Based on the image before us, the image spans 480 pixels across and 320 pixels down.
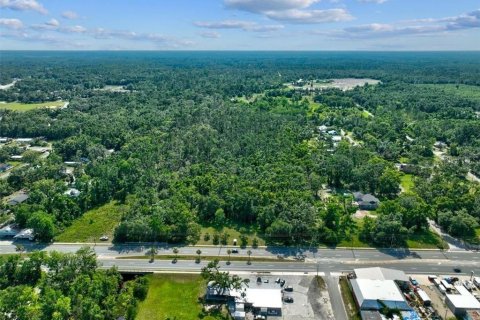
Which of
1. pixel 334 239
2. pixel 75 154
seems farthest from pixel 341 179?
pixel 75 154

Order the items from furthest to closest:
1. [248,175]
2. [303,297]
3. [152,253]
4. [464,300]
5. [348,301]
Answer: [248,175]
[152,253]
[303,297]
[348,301]
[464,300]

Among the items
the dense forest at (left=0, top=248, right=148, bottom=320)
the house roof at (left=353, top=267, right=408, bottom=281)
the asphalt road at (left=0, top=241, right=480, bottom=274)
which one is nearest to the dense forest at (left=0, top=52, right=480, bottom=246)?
the asphalt road at (left=0, top=241, right=480, bottom=274)

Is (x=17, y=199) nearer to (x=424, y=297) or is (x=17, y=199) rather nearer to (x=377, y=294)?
(x=377, y=294)

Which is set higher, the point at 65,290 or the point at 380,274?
the point at 65,290

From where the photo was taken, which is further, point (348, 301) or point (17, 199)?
point (17, 199)

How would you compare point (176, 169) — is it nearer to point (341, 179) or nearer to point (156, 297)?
point (341, 179)

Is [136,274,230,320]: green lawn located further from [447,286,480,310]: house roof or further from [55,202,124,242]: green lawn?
[447,286,480,310]: house roof

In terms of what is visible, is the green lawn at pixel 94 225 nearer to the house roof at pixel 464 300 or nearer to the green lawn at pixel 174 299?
the green lawn at pixel 174 299

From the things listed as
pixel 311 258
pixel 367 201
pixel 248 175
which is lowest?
pixel 311 258

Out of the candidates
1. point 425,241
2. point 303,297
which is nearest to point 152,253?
point 303,297
